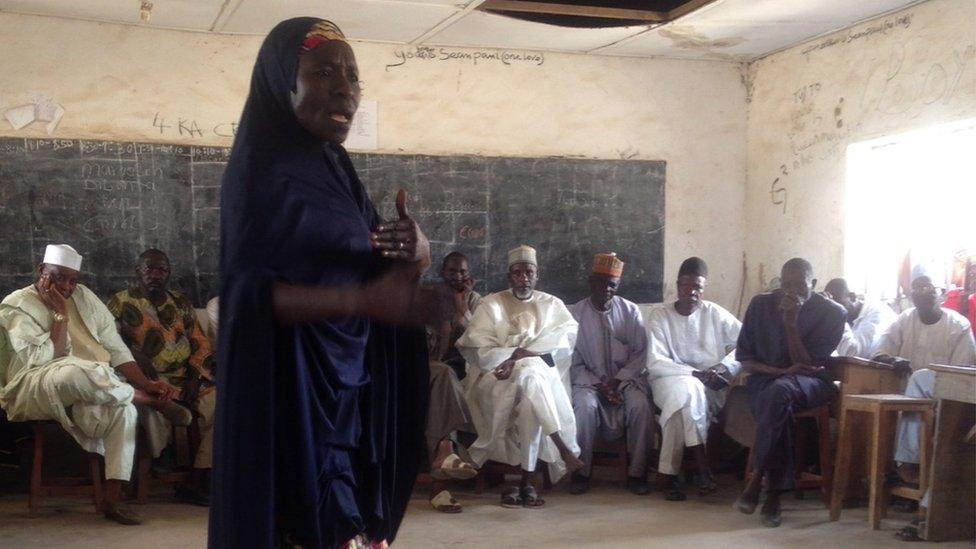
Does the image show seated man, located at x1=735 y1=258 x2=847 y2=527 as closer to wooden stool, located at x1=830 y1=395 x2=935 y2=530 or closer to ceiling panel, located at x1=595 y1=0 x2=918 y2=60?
wooden stool, located at x1=830 y1=395 x2=935 y2=530

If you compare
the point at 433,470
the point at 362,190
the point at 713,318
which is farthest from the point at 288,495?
the point at 713,318

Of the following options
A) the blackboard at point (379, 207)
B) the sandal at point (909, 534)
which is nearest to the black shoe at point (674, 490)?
the sandal at point (909, 534)

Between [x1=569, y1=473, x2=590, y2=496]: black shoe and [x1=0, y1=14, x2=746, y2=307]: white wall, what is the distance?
6.65ft

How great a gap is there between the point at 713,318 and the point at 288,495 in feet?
18.2

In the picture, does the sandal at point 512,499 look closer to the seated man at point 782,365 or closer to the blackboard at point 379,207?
the seated man at point 782,365

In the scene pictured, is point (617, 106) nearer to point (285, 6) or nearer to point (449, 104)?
point (449, 104)

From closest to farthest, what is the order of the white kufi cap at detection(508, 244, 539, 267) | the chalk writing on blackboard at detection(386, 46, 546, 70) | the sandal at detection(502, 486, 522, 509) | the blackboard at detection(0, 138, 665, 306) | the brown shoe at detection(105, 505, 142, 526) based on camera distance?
1. the brown shoe at detection(105, 505, 142, 526)
2. the sandal at detection(502, 486, 522, 509)
3. the blackboard at detection(0, 138, 665, 306)
4. the white kufi cap at detection(508, 244, 539, 267)
5. the chalk writing on blackboard at detection(386, 46, 546, 70)

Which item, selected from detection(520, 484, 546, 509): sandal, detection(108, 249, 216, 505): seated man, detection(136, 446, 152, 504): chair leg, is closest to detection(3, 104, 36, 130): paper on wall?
detection(108, 249, 216, 505): seated man

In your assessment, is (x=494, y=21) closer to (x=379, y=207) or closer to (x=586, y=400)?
(x=379, y=207)

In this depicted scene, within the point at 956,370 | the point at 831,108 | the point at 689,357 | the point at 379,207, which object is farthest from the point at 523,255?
the point at 956,370

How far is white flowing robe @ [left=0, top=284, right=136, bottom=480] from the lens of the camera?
17.6 ft

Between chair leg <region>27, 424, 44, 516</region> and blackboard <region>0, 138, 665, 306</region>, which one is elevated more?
blackboard <region>0, 138, 665, 306</region>

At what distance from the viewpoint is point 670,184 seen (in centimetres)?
798

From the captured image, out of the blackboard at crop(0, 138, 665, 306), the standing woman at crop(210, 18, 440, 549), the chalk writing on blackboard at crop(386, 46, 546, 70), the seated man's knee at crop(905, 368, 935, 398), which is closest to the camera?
the standing woman at crop(210, 18, 440, 549)
